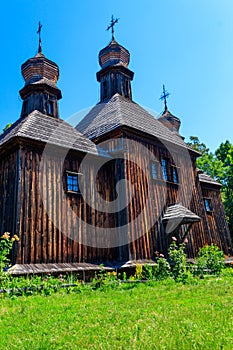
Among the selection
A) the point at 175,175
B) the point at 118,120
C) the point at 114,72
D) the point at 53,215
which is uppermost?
the point at 114,72

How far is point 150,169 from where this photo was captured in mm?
14328

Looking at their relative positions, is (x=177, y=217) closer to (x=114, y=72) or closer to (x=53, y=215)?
(x=53, y=215)

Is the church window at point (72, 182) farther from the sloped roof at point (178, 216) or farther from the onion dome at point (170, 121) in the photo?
the onion dome at point (170, 121)

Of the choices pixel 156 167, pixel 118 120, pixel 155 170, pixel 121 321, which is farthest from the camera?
pixel 156 167

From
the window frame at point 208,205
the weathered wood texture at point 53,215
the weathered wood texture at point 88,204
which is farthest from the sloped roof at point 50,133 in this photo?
the window frame at point 208,205

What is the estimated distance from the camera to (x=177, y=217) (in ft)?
43.7

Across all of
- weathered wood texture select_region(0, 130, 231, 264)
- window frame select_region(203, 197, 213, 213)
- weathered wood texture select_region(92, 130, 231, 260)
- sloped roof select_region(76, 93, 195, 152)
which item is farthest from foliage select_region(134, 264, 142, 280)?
window frame select_region(203, 197, 213, 213)

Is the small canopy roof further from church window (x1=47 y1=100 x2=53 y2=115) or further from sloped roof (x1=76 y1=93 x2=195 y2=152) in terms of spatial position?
church window (x1=47 y1=100 x2=53 y2=115)

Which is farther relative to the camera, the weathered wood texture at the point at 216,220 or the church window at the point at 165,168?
the weathered wood texture at the point at 216,220

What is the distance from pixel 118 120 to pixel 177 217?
4937 millimetres

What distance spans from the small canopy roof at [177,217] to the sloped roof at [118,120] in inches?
137

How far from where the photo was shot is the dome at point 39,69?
53.7ft

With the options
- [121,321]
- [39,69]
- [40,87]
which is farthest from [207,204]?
[121,321]

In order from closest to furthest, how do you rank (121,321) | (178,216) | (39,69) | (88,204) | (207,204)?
(121,321) < (88,204) < (178,216) < (39,69) < (207,204)
